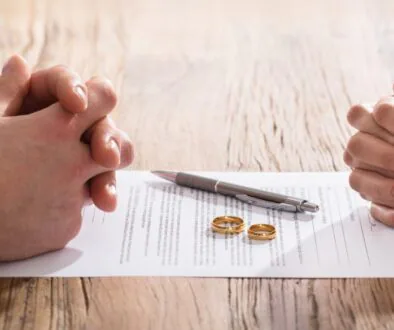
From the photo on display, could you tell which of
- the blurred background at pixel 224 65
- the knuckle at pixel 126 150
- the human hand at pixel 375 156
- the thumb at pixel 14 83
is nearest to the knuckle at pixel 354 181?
the human hand at pixel 375 156

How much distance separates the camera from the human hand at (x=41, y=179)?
104 centimetres

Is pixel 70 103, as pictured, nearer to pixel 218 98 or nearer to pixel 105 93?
pixel 105 93

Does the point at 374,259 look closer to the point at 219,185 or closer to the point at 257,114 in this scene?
the point at 219,185

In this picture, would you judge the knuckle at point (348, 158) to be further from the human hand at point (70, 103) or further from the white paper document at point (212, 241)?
the human hand at point (70, 103)

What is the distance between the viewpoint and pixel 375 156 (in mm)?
1149

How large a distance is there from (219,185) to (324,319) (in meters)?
0.31

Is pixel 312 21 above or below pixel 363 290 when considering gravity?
below

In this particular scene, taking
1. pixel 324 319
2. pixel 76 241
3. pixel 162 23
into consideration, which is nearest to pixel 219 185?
pixel 76 241

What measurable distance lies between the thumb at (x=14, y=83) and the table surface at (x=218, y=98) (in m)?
0.21

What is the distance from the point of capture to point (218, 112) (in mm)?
1533

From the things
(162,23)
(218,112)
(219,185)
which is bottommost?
(162,23)

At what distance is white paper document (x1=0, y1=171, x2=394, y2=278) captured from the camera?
3.39 ft

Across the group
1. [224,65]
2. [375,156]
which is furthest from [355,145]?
[224,65]

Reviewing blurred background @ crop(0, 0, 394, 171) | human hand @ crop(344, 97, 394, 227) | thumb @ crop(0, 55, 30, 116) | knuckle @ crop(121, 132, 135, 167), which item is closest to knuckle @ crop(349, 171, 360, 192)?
human hand @ crop(344, 97, 394, 227)
